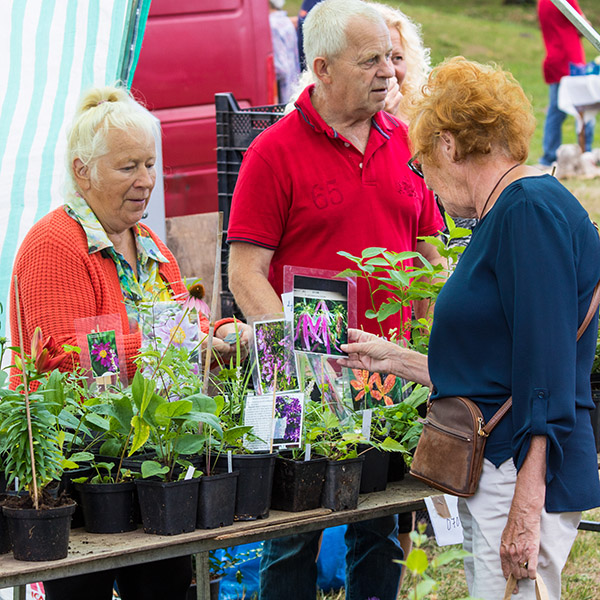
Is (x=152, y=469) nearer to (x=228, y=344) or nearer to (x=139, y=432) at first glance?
(x=139, y=432)

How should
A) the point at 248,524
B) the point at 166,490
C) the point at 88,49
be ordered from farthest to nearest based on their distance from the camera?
1. the point at 88,49
2. the point at 248,524
3. the point at 166,490

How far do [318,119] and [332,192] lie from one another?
0.70 feet

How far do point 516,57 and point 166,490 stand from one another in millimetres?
18213

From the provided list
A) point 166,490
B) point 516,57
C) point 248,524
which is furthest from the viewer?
point 516,57

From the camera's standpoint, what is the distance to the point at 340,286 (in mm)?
2078

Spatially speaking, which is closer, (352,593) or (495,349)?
(495,349)

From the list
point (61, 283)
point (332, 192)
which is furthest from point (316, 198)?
point (61, 283)

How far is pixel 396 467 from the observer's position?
6.93ft

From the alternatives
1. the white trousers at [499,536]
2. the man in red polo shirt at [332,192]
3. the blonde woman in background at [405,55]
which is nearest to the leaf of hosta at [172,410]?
the white trousers at [499,536]

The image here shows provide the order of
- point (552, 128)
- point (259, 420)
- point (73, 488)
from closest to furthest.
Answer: point (73, 488) < point (259, 420) < point (552, 128)

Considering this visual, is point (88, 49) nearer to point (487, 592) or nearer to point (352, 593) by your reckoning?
point (352, 593)

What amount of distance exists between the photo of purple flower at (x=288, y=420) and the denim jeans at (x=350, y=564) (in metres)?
0.58

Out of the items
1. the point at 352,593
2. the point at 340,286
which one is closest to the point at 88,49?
the point at 340,286

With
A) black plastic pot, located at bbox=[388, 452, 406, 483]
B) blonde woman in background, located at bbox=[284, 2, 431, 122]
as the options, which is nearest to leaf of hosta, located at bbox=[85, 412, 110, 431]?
black plastic pot, located at bbox=[388, 452, 406, 483]
